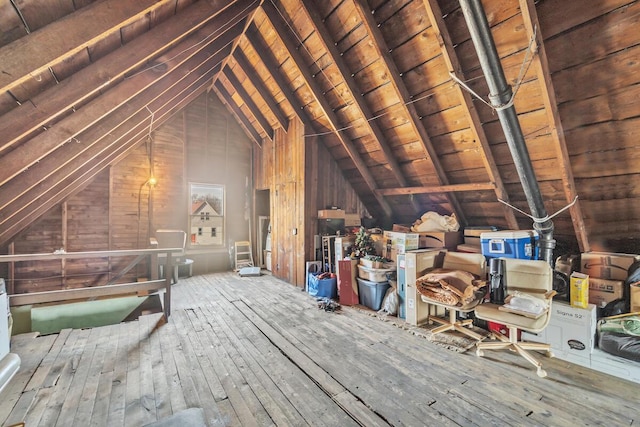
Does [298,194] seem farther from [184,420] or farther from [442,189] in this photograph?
[184,420]

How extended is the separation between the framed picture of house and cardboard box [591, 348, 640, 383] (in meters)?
6.66

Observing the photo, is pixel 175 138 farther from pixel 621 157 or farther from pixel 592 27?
pixel 621 157

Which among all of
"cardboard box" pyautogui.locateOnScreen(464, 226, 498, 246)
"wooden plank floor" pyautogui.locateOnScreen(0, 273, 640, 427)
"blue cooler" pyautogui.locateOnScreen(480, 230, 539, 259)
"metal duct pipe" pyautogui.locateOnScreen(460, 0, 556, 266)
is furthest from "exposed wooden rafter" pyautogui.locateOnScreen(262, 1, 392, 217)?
"wooden plank floor" pyautogui.locateOnScreen(0, 273, 640, 427)

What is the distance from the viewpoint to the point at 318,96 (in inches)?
160

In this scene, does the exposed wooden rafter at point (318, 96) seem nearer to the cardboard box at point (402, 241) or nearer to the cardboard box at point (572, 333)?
the cardboard box at point (402, 241)

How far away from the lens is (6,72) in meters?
0.99

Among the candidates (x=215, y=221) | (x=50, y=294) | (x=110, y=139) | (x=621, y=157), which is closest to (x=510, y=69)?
(x=621, y=157)

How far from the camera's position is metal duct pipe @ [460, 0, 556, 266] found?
2.02 m

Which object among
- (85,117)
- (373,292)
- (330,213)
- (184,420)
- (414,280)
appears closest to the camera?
(184,420)

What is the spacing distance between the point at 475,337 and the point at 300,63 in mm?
4098

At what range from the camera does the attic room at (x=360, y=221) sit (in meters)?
1.83

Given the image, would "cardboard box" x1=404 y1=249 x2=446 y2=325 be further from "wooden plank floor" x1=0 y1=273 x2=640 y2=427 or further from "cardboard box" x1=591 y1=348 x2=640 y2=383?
"cardboard box" x1=591 y1=348 x2=640 y2=383

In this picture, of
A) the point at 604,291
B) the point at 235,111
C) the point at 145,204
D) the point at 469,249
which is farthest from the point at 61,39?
the point at 235,111

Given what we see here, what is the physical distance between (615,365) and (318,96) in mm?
4372
